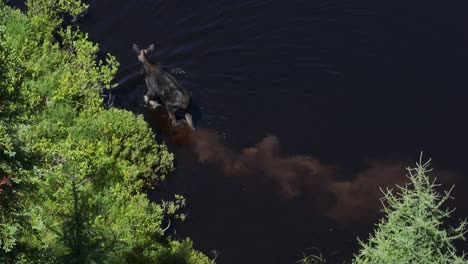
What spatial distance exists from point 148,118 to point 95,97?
2837 millimetres

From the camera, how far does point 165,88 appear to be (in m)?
22.5

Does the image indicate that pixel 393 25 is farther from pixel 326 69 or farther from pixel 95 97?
pixel 95 97

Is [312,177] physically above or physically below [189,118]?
below

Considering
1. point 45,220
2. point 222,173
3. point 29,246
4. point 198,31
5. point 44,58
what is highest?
point 198,31

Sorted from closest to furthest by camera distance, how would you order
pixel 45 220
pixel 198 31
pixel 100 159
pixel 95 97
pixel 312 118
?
1. pixel 45 220
2. pixel 100 159
3. pixel 95 97
4. pixel 312 118
5. pixel 198 31

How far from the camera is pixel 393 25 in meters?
26.2

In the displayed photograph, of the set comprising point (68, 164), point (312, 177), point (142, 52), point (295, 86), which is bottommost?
point (68, 164)

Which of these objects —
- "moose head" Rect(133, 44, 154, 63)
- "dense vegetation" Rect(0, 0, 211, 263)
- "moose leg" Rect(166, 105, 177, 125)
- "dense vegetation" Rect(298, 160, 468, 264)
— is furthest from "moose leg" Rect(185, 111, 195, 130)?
"dense vegetation" Rect(298, 160, 468, 264)

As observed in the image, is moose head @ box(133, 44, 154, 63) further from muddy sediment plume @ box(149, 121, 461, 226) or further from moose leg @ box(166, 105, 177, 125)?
muddy sediment plume @ box(149, 121, 461, 226)

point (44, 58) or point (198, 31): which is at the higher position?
point (198, 31)

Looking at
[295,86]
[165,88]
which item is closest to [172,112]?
[165,88]

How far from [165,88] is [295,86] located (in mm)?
4992

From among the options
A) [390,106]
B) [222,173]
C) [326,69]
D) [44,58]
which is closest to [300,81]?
[326,69]

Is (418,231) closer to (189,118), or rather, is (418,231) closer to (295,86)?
(189,118)
